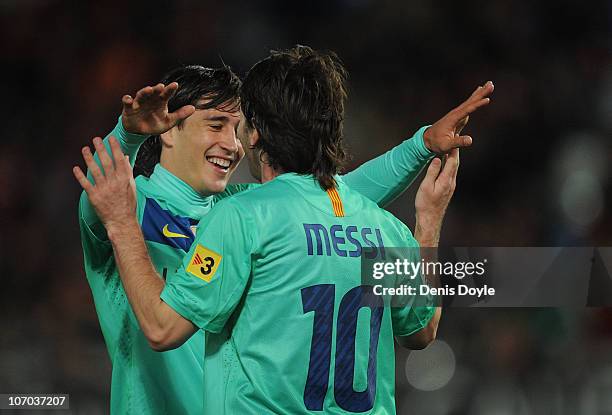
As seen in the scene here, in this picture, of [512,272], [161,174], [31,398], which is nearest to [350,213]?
[161,174]

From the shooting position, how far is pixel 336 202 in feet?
6.89

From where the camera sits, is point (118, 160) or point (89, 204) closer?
point (118, 160)

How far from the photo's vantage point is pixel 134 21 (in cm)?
631

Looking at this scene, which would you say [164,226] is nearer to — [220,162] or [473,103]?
[220,162]

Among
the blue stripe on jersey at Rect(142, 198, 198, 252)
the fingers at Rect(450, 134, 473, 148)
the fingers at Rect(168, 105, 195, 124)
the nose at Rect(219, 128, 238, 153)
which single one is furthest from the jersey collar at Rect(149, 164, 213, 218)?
the fingers at Rect(450, 134, 473, 148)

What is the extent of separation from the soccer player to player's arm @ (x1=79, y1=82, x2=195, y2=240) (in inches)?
6.1

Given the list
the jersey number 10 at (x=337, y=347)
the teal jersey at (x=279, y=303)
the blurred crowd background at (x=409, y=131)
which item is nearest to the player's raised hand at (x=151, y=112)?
the teal jersey at (x=279, y=303)

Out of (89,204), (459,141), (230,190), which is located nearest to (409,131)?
(230,190)

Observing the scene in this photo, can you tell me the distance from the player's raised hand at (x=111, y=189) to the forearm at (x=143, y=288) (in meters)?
0.03

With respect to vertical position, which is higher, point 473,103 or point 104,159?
point 473,103

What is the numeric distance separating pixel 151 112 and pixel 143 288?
0.52 meters

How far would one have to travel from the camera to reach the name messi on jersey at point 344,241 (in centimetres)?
200

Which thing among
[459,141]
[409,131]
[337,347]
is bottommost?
[337,347]

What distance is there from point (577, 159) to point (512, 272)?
1519 millimetres
